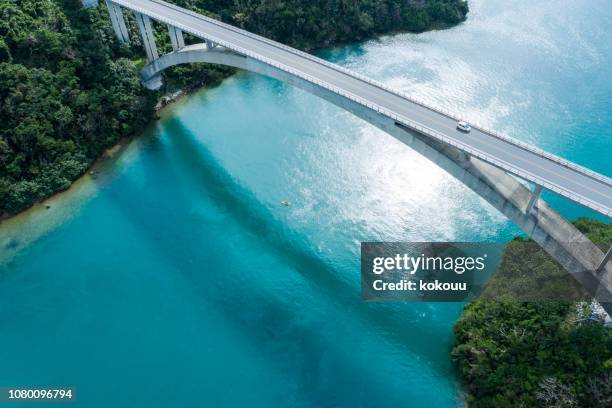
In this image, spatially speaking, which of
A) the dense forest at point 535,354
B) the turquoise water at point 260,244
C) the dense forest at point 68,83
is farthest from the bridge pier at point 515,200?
the dense forest at point 68,83

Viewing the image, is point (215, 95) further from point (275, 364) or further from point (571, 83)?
point (571, 83)

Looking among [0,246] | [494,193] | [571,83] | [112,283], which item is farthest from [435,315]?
A: [571,83]

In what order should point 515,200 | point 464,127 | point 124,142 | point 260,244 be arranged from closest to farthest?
point 515,200
point 464,127
point 260,244
point 124,142

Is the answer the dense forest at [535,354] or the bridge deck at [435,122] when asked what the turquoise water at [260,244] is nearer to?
the dense forest at [535,354]

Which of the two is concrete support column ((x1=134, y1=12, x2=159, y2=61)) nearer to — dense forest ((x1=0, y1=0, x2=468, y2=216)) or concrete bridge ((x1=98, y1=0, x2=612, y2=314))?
dense forest ((x1=0, y1=0, x2=468, y2=216))

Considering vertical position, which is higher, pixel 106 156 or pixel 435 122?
pixel 435 122

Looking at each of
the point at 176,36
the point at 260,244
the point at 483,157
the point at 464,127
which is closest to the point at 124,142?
the point at 176,36

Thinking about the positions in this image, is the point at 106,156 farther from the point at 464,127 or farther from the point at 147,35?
the point at 464,127
